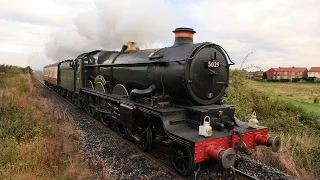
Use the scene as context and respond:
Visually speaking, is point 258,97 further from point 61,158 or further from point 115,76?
point 61,158

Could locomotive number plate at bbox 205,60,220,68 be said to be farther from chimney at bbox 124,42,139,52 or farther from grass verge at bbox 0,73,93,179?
chimney at bbox 124,42,139,52

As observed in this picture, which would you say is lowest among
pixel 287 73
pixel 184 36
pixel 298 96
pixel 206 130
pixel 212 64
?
pixel 298 96

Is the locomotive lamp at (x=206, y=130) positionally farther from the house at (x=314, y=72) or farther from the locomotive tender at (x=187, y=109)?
the house at (x=314, y=72)

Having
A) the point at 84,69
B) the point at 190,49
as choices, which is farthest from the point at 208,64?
the point at 84,69

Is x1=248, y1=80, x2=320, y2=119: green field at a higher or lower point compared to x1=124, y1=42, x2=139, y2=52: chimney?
lower

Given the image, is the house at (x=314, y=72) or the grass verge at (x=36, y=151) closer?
the grass verge at (x=36, y=151)

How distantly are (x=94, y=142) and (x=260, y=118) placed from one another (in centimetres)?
950

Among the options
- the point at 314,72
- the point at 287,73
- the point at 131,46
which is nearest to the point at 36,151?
the point at 131,46

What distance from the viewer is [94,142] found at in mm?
7785

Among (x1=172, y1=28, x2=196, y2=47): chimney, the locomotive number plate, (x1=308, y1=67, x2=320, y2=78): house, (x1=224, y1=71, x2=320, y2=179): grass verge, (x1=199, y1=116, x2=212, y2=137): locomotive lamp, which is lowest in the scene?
(x1=224, y1=71, x2=320, y2=179): grass verge

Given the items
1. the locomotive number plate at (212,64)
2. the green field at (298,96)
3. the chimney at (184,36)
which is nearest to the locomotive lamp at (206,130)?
the locomotive number plate at (212,64)

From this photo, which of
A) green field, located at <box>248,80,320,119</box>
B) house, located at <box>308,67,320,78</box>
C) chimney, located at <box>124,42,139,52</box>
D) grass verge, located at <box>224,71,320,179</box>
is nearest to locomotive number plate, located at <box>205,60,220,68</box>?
grass verge, located at <box>224,71,320,179</box>

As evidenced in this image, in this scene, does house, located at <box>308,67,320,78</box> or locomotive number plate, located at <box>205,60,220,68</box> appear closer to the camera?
locomotive number plate, located at <box>205,60,220,68</box>

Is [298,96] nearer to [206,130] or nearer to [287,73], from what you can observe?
[206,130]
